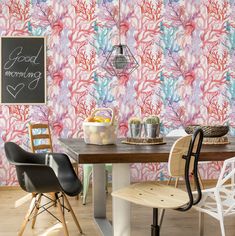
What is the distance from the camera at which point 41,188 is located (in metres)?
3.15

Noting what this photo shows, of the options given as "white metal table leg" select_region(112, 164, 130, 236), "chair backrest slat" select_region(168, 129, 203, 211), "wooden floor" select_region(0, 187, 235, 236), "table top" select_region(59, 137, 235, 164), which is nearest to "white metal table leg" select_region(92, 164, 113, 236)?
"wooden floor" select_region(0, 187, 235, 236)

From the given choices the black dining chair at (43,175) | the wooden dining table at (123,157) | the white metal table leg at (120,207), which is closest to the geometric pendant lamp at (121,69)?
the black dining chair at (43,175)

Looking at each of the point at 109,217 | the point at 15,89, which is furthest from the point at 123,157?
the point at 15,89

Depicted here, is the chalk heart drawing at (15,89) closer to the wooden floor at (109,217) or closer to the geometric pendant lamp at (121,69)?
the geometric pendant lamp at (121,69)

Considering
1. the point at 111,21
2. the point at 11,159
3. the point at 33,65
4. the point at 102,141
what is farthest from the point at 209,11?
the point at 11,159

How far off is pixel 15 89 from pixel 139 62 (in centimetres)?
147

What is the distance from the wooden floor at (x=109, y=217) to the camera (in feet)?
11.9

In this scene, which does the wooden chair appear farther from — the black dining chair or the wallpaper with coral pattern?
the wallpaper with coral pattern

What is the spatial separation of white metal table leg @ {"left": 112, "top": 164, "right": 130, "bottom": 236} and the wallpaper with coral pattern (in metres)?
2.64

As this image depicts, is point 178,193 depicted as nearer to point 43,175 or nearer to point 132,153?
point 132,153

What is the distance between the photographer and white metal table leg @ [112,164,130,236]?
9.31ft

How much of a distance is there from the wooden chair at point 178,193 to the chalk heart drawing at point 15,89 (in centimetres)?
294

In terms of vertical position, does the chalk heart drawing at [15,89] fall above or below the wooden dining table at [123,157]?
above

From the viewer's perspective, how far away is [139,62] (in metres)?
5.56
